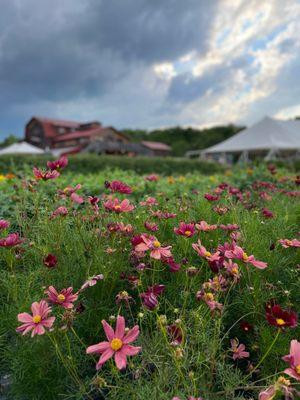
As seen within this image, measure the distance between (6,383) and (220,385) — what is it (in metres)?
0.85

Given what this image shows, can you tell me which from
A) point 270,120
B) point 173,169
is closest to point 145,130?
point 270,120

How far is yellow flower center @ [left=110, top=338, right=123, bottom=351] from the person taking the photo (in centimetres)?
93

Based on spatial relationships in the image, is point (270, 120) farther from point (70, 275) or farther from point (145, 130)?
point (145, 130)

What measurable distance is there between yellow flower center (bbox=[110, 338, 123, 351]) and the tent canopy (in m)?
15.7

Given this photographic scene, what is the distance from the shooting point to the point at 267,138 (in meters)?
16.3

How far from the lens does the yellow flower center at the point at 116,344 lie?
935mm

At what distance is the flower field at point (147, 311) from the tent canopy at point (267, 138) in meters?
14.7

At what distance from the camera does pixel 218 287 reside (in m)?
1.14

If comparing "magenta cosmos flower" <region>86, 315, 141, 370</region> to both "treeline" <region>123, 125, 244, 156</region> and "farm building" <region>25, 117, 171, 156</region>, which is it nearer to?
"farm building" <region>25, 117, 171, 156</region>

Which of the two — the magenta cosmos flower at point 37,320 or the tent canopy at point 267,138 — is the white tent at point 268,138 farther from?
the magenta cosmos flower at point 37,320

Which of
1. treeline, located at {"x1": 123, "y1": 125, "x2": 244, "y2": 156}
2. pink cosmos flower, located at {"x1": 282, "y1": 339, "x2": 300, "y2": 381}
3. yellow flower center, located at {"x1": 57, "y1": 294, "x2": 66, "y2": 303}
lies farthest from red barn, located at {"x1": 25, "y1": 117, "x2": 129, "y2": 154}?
pink cosmos flower, located at {"x1": 282, "y1": 339, "x2": 300, "y2": 381}

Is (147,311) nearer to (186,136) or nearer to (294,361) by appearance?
(294,361)

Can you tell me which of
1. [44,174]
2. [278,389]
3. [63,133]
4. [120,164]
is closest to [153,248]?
[278,389]

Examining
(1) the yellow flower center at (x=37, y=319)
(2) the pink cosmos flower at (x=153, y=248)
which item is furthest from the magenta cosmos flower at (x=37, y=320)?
(2) the pink cosmos flower at (x=153, y=248)
